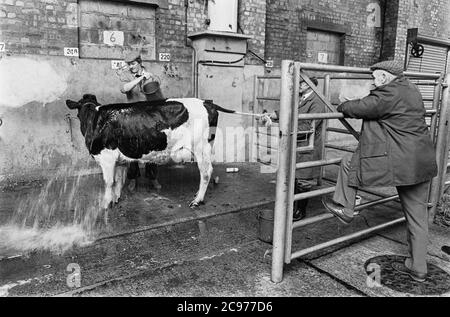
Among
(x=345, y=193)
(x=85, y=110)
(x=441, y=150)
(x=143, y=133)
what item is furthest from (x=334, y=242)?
(x=85, y=110)

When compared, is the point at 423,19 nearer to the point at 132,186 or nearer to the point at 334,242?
the point at 132,186

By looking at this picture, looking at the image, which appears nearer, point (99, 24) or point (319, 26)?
point (99, 24)

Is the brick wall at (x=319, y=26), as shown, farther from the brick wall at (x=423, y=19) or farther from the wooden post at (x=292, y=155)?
the wooden post at (x=292, y=155)

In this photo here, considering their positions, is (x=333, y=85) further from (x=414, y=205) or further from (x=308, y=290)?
(x=308, y=290)

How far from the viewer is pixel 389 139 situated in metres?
3.23

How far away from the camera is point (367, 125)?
3330mm

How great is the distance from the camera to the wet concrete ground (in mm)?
3271

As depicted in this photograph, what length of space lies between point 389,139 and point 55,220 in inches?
148

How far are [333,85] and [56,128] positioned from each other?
21.6 ft

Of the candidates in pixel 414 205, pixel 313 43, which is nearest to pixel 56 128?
pixel 414 205

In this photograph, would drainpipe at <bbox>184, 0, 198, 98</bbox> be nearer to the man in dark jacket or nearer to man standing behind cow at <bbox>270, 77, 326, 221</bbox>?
man standing behind cow at <bbox>270, 77, 326, 221</bbox>

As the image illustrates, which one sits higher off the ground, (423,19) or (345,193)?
(423,19)

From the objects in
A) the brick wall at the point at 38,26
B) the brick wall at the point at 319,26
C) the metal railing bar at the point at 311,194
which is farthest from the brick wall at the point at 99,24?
the metal railing bar at the point at 311,194
